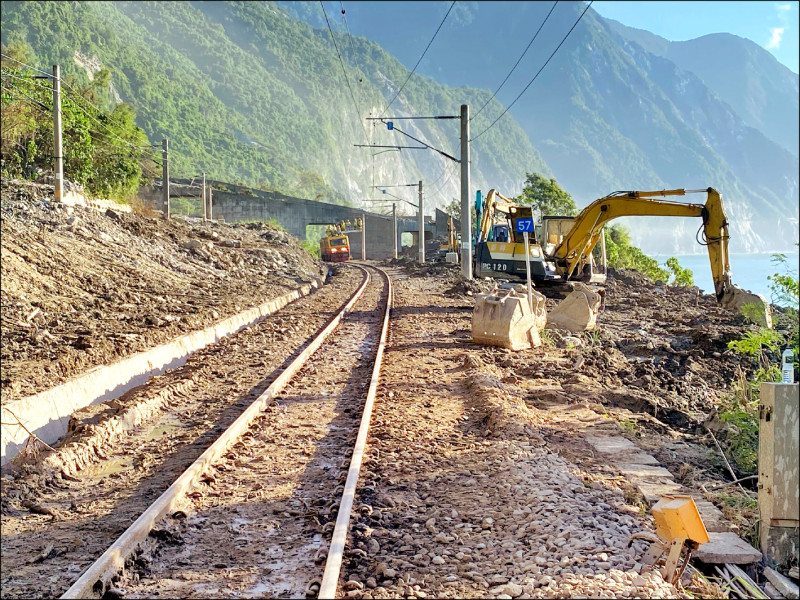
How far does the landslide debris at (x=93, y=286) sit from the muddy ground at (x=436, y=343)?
50 millimetres

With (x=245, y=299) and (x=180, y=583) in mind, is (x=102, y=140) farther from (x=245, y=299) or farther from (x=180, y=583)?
(x=180, y=583)

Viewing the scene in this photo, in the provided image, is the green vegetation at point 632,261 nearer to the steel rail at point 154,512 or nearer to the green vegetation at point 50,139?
the green vegetation at point 50,139

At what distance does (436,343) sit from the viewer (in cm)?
1678

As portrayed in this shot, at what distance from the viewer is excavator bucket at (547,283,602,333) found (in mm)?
19547

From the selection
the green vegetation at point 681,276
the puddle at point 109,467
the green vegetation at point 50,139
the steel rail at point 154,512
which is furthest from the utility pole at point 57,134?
the green vegetation at point 681,276

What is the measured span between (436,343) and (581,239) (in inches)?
358

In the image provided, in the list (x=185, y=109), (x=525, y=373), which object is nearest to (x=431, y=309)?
(x=525, y=373)

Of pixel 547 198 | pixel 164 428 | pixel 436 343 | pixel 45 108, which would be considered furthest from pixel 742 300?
pixel 547 198

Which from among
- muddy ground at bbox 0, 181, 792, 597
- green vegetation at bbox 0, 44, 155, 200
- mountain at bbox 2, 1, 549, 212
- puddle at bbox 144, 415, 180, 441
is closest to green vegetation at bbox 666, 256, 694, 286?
muddy ground at bbox 0, 181, 792, 597

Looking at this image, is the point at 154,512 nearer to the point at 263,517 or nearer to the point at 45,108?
the point at 263,517

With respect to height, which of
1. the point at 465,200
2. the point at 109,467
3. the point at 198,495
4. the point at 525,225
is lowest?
the point at 109,467

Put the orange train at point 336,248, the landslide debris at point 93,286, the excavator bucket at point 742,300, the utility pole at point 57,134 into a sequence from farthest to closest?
1. the orange train at point 336,248
2. the utility pole at point 57,134
3. the excavator bucket at point 742,300
4. the landslide debris at point 93,286

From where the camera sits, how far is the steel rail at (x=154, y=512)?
5094 millimetres

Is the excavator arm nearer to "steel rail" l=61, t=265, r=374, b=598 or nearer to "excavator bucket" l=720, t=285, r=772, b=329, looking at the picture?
"excavator bucket" l=720, t=285, r=772, b=329
